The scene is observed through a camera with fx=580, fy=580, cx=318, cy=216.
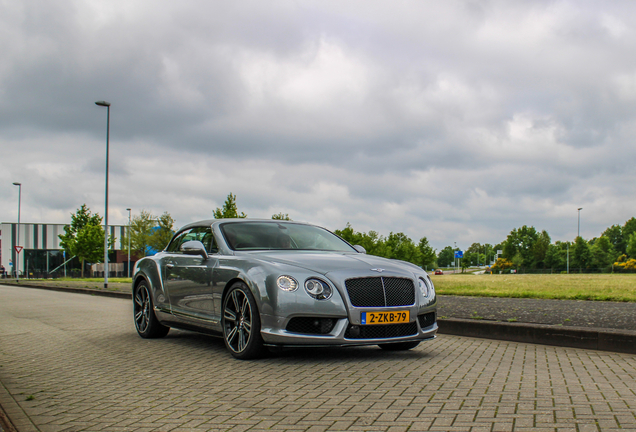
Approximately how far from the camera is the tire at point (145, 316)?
7671 millimetres

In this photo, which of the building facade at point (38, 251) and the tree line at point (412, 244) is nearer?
the tree line at point (412, 244)

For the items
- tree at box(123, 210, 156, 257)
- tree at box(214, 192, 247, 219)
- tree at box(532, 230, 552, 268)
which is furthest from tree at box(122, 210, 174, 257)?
tree at box(532, 230, 552, 268)

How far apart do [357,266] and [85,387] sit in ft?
8.66

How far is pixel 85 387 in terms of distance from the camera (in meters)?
4.71

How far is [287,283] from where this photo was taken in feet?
17.7

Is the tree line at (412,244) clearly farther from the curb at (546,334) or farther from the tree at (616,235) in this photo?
the curb at (546,334)

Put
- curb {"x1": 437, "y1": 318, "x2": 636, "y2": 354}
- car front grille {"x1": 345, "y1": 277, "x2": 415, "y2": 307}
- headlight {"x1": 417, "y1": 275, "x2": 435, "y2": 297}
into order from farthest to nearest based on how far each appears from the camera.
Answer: curb {"x1": 437, "y1": 318, "x2": 636, "y2": 354}, headlight {"x1": 417, "y1": 275, "x2": 435, "y2": 297}, car front grille {"x1": 345, "y1": 277, "x2": 415, "y2": 307}

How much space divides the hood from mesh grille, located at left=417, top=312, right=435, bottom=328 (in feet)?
1.47

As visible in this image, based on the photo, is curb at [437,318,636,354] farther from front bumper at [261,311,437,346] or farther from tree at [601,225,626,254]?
tree at [601,225,626,254]

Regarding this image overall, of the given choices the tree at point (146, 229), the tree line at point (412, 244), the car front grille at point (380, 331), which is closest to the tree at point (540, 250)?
the tree line at point (412, 244)

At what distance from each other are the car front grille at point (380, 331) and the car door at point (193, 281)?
5.34 ft

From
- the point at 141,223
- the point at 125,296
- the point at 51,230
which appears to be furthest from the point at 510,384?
the point at 51,230

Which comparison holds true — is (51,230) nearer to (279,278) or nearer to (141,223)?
(141,223)

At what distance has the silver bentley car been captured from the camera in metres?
5.36
